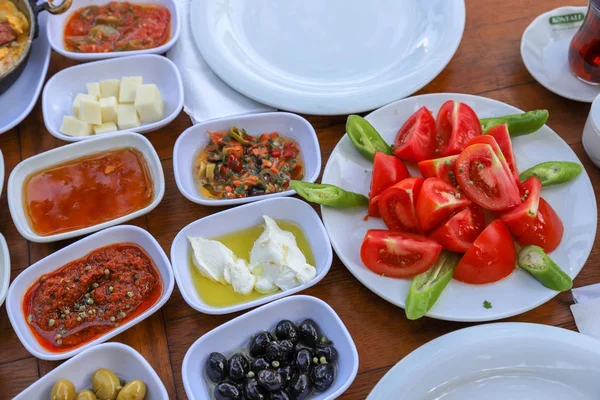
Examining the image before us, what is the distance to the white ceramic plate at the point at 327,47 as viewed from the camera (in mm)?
2213

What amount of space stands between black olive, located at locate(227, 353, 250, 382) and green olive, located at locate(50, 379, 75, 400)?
457 millimetres

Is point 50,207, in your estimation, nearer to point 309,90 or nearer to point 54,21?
point 54,21

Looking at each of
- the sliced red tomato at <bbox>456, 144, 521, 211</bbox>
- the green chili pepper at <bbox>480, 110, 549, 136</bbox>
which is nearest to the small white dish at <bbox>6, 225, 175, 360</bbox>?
the sliced red tomato at <bbox>456, 144, 521, 211</bbox>

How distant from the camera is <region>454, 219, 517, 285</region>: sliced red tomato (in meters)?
1.70

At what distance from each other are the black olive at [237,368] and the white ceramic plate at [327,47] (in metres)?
1.00

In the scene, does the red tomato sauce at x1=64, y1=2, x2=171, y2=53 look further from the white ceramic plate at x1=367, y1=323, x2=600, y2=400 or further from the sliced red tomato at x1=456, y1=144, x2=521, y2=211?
the white ceramic plate at x1=367, y1=323, x2=600, y2=400

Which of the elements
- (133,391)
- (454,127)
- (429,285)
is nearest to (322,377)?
(429,285)

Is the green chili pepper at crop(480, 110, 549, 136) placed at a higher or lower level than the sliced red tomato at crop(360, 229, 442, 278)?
higher

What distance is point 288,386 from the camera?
1594mm

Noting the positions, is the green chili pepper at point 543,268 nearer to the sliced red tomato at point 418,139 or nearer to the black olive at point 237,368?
the sliced red tomato at point 418,139

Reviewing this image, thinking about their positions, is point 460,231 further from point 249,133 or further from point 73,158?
point 73,158

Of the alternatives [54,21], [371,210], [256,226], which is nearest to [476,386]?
[371,210]

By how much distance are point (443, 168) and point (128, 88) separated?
1.28 meters

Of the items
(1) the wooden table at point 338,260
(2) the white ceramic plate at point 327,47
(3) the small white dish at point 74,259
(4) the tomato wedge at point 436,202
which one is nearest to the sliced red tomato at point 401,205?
(4) the tomato wedge at point 436,202
